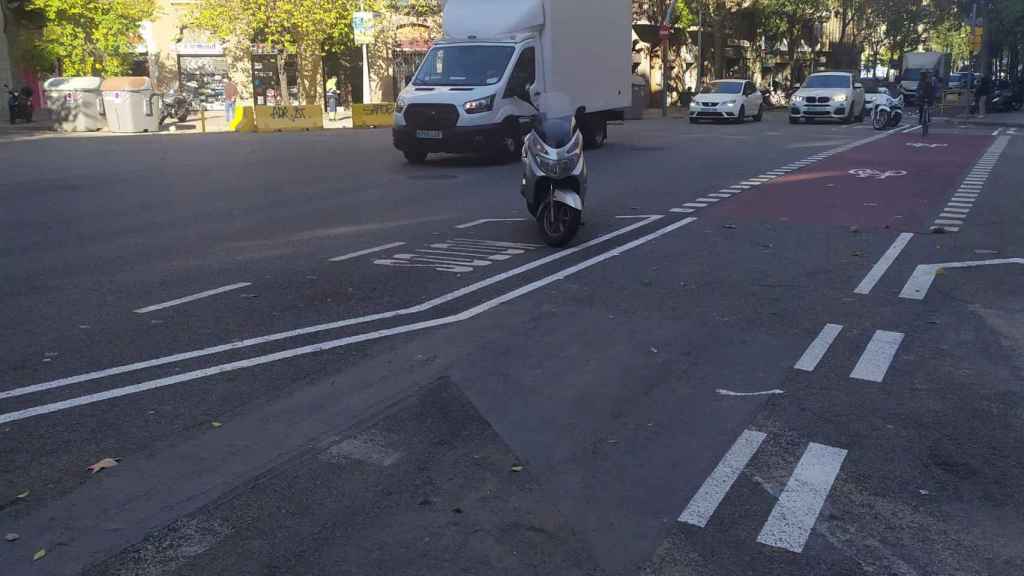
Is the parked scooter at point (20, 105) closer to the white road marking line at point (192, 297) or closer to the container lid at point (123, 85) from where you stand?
the container lid at point (123, 85)

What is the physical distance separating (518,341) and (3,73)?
3763 centimetres

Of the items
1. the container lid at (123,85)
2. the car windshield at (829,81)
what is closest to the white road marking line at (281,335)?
the container lid at (123,85)

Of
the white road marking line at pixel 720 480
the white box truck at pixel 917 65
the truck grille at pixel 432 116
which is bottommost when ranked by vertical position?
the white road marking line at pixel 720 480

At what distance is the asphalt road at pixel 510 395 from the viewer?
397 centimetres

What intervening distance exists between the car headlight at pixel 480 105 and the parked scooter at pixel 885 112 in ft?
55.1

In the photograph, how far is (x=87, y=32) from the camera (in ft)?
134

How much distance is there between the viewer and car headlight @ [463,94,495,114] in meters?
19.6

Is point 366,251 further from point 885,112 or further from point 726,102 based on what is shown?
point 726,102

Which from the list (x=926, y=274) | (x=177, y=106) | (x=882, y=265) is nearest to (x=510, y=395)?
(x=926, y=274)

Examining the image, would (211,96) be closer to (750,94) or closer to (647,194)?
(750,94)

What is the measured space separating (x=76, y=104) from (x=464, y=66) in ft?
58.2

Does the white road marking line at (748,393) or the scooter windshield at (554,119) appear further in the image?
the scooter windshield at (554,119)

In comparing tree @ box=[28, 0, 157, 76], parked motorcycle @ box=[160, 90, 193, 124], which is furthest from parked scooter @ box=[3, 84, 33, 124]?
parked motorcycle @ box=[160, 90, 193, 124]

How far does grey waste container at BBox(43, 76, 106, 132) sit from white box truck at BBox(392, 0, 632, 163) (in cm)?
1631
